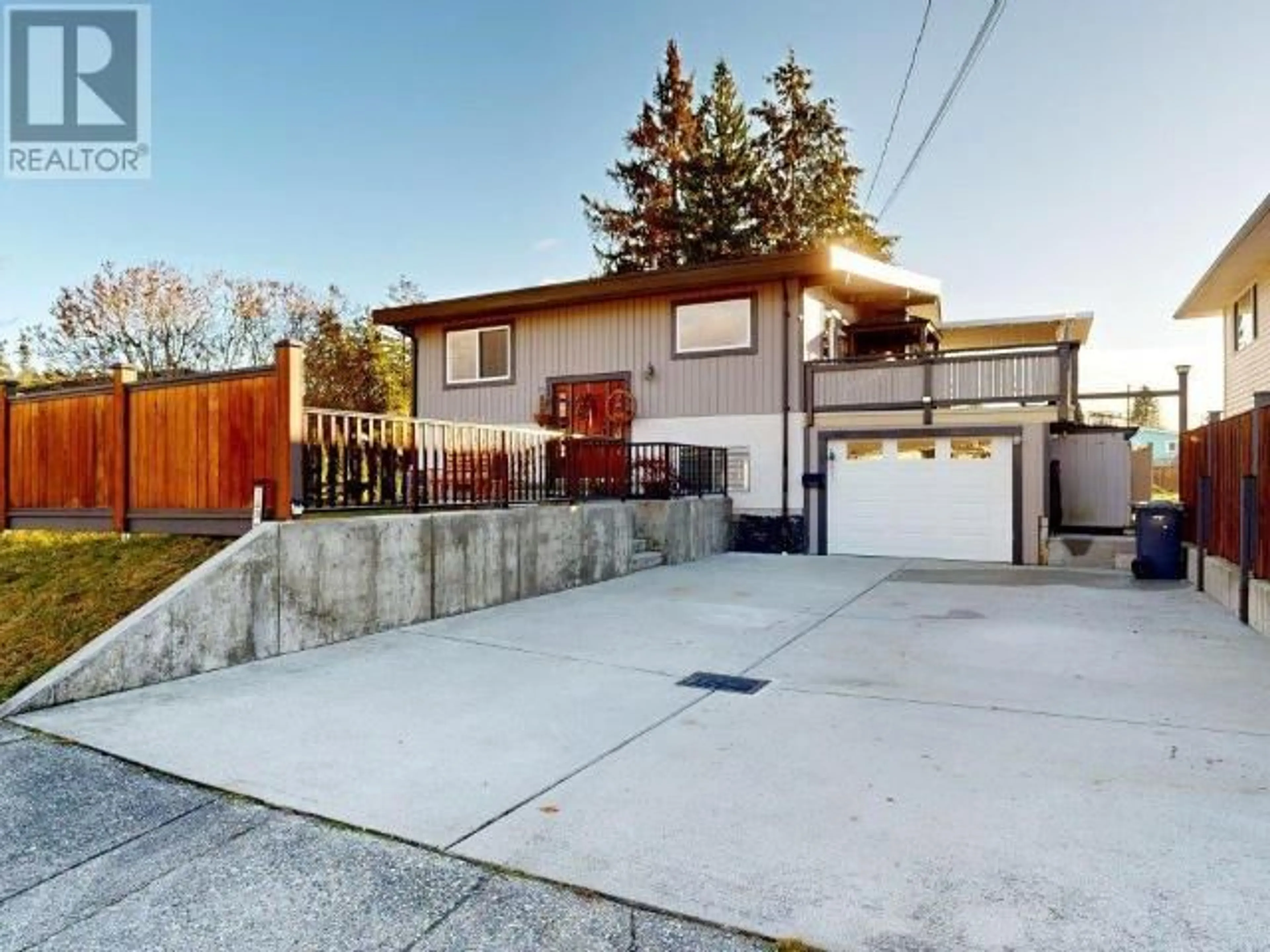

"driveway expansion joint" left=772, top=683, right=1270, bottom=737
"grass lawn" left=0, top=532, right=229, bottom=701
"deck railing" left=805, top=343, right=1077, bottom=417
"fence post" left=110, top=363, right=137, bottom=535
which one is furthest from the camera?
"deck railing" left=805, top=343, right=1077, bottom=417

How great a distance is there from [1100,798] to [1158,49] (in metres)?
11.1

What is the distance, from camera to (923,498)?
11.9 metres

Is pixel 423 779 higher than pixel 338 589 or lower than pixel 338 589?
lower

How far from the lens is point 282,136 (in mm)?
15078

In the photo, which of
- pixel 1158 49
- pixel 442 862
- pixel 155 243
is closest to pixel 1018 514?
pixel 1158 49

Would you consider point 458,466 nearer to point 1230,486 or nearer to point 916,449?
point 1230,486

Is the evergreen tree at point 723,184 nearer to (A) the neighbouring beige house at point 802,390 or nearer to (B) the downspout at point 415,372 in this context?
(A) the neighbouring beige house at point 802,390

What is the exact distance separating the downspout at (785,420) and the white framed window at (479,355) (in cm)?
559

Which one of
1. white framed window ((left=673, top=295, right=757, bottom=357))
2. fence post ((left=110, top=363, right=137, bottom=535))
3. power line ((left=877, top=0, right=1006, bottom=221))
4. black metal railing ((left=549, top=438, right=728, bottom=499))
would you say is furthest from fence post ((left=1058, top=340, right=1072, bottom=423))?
fence post ((left=110, top=363, right=137, bottom=535))

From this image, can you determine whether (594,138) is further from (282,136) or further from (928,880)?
(928,880)

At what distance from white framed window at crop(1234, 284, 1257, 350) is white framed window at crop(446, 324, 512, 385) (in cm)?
1280

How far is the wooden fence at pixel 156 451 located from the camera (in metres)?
5.74

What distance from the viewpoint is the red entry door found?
547 inches

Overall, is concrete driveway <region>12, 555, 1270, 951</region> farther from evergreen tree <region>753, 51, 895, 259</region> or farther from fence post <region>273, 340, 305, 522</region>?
evergreen tree <region>753, 51, 895, 259</region>
